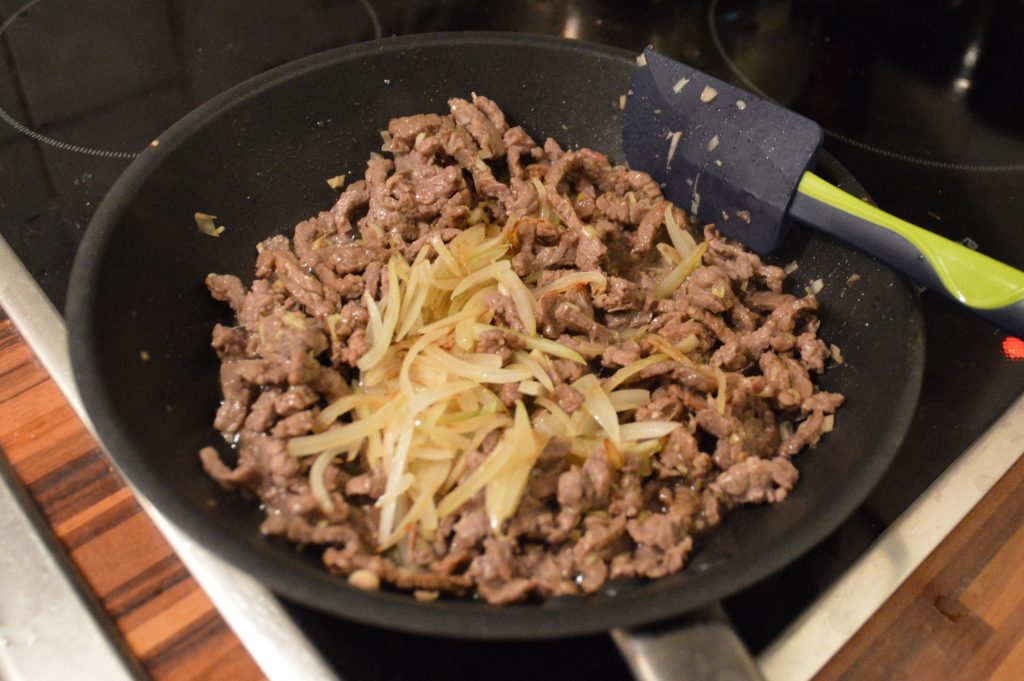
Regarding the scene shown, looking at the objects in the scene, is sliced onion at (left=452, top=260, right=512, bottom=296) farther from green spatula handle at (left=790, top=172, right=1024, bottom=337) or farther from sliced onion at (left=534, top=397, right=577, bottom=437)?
green spatula handle at (left=790, top=172, right=1024, bottom=337)

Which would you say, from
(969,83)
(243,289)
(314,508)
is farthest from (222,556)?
(969,83)

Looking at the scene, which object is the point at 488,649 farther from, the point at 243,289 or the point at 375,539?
the point at 243,289

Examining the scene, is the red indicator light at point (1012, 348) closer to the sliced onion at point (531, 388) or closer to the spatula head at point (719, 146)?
the spatula head at point (719, 146)

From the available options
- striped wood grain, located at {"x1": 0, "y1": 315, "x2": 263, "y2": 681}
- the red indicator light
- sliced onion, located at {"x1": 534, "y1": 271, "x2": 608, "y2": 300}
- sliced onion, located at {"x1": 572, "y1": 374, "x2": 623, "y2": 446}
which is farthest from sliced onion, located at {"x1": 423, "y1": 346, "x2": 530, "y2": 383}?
the red indicator light

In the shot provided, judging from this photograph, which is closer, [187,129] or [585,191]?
[187,129]

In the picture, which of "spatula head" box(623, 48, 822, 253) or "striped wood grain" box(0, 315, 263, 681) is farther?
"spatula head" box(623, 48, 822, 253)

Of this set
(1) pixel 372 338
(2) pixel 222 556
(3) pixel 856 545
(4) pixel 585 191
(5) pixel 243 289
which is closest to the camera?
(2) pixel 222 556
